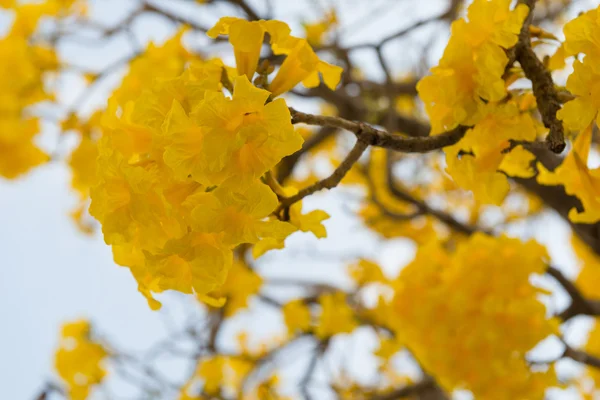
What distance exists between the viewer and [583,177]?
100 cm

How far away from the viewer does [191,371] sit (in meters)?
3.31

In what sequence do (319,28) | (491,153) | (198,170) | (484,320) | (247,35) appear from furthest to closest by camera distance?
(319,28)
(484,320)
(491,153)
(247,35)
(198,170)

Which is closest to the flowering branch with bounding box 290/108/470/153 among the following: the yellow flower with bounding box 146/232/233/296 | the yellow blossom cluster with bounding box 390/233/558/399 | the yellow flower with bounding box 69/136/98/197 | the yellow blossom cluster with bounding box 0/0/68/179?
the yellow flower with bounding box 146/232/233/296

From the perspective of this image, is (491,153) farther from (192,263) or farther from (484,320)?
(484,320)

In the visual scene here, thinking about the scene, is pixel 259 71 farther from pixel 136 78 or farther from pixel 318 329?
pixel 318 329

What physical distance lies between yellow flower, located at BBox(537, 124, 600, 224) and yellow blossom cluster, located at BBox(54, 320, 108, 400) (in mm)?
2961

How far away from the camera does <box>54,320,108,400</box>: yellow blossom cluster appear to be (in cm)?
331

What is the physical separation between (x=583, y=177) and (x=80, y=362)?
3115mm

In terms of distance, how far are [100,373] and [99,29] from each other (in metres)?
2.20

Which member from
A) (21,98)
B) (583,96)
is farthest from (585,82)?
(21,98)

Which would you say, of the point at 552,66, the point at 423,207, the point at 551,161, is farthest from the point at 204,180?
the point at 423,207

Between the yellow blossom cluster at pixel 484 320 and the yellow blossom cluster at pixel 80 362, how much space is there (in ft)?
6.72

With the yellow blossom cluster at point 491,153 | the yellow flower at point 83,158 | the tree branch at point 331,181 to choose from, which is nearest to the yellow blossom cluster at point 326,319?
the yellow flower at point 83,158

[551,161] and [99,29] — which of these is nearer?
[551,161]
